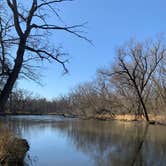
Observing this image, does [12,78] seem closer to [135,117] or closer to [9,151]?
[9,151]

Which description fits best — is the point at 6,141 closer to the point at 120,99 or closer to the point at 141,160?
the point at 141,160

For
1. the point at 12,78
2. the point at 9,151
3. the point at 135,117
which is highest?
the point at 12,78

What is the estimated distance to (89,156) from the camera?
16.5 meters

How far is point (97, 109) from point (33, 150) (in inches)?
2352

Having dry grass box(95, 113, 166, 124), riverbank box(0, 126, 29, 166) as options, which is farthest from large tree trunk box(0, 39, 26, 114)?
dry grass box(95, 113, 166, 124)

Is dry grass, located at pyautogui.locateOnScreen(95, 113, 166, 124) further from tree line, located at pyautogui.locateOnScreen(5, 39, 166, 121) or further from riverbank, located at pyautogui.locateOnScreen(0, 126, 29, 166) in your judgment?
riverbank, located at pyautogui.locateOnScreen(0, 126, 29, 166)

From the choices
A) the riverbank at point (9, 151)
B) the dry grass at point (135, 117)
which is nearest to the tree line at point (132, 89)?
the dry grass at point (135, 117)

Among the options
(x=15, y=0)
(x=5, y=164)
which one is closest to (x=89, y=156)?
(x=5, y=164)

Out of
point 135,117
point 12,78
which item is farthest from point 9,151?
point 135,117

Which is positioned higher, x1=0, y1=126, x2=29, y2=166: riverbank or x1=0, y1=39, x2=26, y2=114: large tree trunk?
x1=0, y1=39, x2=26, y2=114: large tree trunk

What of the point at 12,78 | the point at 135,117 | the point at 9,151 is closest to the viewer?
the point at 12,78

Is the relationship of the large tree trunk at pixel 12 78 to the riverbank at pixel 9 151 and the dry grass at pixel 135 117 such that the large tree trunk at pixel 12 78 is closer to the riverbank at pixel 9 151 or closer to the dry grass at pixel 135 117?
the riverbank at pixel 9 151

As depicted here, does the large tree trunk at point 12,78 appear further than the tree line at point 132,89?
No

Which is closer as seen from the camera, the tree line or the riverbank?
the riverbank
